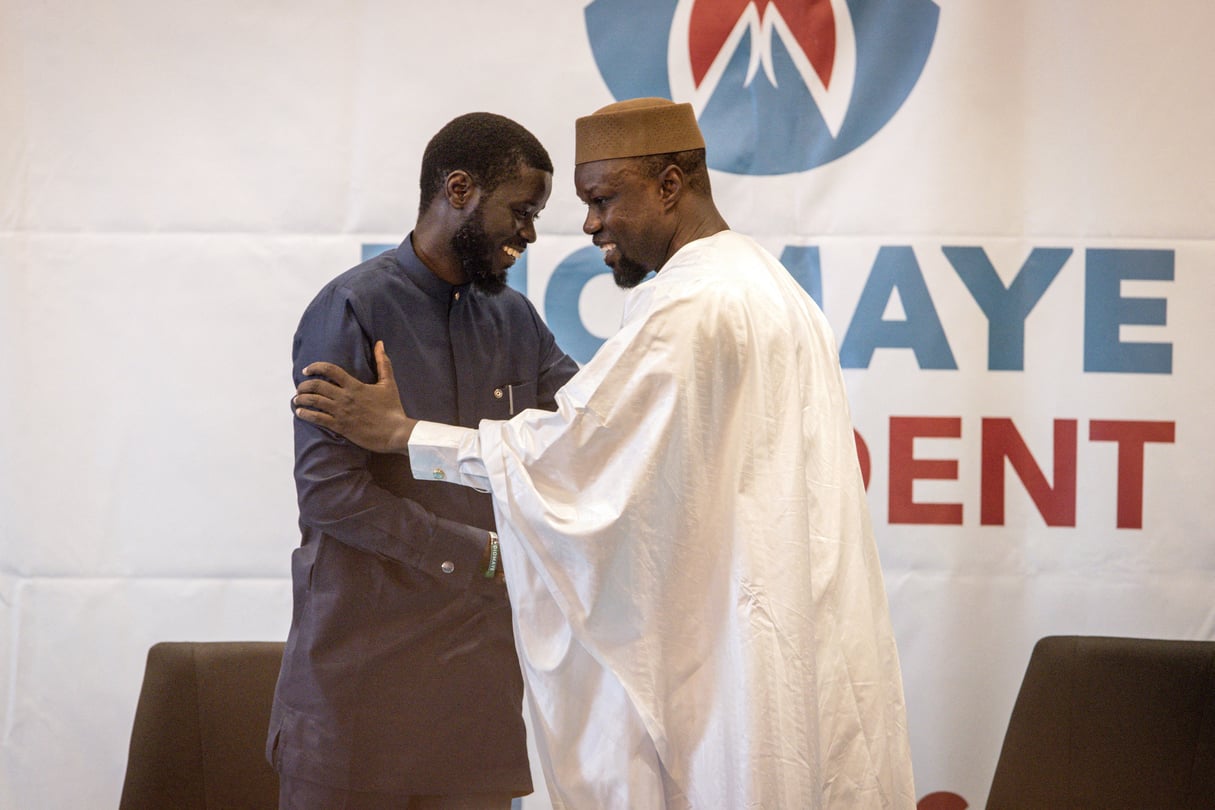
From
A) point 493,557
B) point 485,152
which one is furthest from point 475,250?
point 493,557

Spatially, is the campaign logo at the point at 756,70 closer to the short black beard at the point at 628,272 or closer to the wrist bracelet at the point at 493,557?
the short black beard at the point at 628,272

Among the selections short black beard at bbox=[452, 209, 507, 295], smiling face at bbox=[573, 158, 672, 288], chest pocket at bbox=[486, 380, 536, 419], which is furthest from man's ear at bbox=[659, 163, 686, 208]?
chest pocket at bbox=[486, 380, 536, 419]

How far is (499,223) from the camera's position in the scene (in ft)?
7.48

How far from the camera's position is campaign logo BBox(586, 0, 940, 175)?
3.14 metres

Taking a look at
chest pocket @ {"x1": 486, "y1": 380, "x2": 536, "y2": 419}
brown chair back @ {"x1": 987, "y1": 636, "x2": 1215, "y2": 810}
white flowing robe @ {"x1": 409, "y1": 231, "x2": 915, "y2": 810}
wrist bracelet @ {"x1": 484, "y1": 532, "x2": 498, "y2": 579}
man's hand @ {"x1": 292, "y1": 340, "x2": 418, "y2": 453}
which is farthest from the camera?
brown chair back @ {"x1": 987, "y1": 636, "x2": 1215, "y2": 810}

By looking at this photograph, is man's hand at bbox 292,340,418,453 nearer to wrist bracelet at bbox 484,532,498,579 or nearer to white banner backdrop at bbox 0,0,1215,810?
wrist bracelet at bbox 484,532,498,579

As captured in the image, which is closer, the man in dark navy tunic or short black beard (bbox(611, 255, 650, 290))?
the man in dark navy tunic

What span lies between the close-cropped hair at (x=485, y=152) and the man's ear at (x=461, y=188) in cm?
1

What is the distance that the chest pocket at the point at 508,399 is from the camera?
2.35 meters

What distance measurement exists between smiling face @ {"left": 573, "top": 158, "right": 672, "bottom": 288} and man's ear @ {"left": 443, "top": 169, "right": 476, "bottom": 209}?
22 centimetres

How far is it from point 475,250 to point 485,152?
0.19 metres

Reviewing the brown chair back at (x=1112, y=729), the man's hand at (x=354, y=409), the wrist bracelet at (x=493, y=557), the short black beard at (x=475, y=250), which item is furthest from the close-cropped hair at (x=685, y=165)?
the brown chair back at (x=1112, y=729)

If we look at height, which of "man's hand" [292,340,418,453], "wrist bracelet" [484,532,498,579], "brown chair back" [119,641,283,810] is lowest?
"brown chair back" [119,641,283,810]

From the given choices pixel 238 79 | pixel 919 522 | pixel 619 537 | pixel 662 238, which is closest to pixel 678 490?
pixel 619 537
